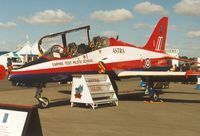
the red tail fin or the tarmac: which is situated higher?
the red tail fin

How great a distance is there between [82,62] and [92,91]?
1350 millimetres

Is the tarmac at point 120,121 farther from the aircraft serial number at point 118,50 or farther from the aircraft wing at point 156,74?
the aircraft serial number at point 118,50

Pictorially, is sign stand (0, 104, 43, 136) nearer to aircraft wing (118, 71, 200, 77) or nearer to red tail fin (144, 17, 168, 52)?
aircraft wing (118, 71, 200, 77)

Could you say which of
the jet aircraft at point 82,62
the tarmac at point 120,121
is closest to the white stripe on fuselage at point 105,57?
the jet aircraft at point 82,62

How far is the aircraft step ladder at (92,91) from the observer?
11.8 m

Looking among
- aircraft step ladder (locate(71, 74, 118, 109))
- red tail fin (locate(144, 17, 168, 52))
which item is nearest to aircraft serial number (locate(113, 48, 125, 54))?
aircraft step ladder (locate(71, 74, 118, 109))

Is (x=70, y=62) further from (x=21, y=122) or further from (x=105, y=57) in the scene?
(x=21, y=122)

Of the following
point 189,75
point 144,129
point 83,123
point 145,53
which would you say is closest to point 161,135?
point 144,129

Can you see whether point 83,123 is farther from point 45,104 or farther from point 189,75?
point 189,75

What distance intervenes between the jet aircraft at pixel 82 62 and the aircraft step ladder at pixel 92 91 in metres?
0.55

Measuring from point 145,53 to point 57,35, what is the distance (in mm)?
4648

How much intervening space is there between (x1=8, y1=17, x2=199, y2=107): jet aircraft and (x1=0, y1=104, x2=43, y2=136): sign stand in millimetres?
7049

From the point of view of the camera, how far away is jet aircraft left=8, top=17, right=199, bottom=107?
11.6 meters

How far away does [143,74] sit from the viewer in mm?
13656
